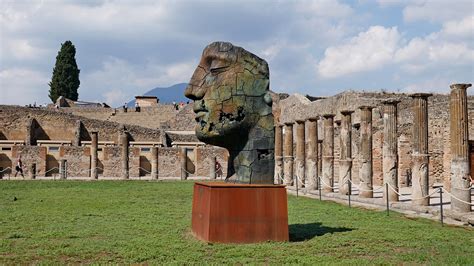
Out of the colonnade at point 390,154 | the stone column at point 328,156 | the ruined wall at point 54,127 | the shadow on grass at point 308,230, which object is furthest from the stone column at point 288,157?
the ruined wall at point 54,127

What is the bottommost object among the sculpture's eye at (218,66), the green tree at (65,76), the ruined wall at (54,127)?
the sculpture's eye at (218,66)

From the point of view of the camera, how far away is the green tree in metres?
58.6

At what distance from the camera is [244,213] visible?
838cm

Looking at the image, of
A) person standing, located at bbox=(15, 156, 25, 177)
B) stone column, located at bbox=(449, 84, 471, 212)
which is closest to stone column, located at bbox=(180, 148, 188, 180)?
person standing, located at bbox=(15, 156, 25, 177)

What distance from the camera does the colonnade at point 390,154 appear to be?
13.4 meters

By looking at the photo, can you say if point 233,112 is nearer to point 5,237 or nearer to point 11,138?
point 5,237

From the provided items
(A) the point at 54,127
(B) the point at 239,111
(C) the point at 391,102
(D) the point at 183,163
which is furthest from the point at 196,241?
(A) the point at 54,127

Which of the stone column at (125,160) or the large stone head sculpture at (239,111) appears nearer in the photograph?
the large stone head sculpture at (239,111)

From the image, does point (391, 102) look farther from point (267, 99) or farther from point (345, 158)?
point (267, 99)

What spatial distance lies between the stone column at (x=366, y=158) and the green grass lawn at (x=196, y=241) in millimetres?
4133

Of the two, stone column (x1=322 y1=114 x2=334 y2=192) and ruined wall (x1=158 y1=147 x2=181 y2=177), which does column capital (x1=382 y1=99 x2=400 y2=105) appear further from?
ruined wall (x1=158 y1=147 x2=181 y2=177)

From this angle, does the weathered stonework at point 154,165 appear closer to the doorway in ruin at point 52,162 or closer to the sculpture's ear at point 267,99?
the doorway in ruin at point 52,162

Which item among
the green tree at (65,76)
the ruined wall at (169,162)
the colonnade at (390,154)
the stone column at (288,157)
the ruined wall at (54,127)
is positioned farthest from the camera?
the green tree at (65,76)

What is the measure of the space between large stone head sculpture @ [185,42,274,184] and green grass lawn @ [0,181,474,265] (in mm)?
1348
